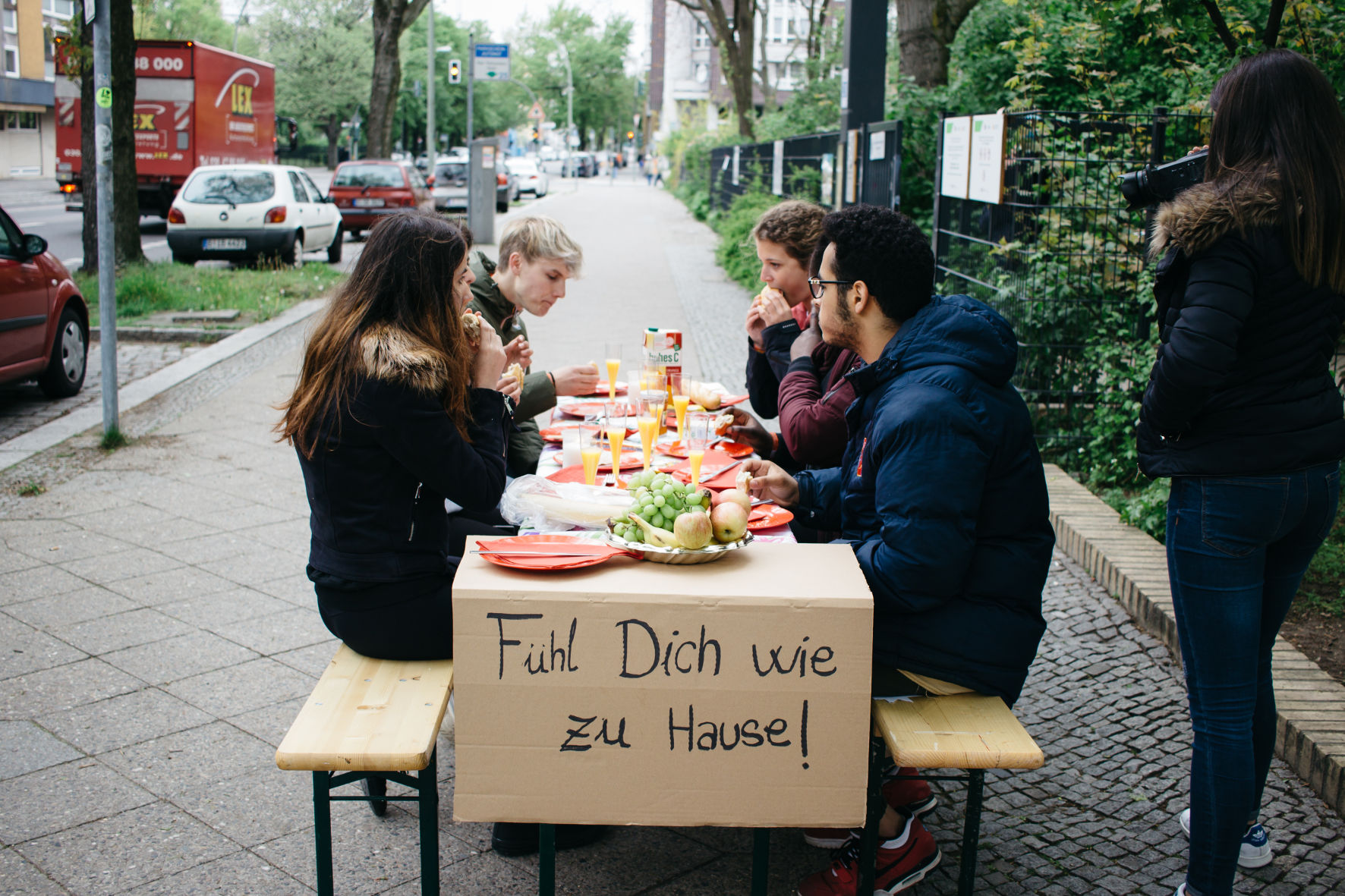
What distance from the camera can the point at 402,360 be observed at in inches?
109

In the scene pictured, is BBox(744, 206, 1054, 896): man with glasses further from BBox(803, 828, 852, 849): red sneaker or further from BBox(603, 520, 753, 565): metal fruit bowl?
BBox(603, 520, 753, 565): metal fruit bowl

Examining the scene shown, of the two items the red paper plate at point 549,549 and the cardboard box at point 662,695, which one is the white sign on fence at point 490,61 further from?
the cardboard box at point 662,695

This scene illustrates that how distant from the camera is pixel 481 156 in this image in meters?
21.5

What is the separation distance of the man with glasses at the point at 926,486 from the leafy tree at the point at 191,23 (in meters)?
53.3

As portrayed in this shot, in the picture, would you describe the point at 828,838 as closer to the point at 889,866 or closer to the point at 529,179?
the point at 889,866

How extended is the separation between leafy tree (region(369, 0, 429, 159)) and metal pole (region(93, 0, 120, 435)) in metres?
20.1

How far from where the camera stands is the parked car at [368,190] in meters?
22.7

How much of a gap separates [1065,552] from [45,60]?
191ft

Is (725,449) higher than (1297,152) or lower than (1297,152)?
lower

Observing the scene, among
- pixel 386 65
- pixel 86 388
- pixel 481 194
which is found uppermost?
pixel 386 65

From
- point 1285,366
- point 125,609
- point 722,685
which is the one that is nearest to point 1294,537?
point 1285,366

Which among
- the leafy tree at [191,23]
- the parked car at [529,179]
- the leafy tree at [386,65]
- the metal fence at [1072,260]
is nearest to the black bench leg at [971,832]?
the metal fence at [1072,260]

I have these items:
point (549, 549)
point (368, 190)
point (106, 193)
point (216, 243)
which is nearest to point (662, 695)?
point (549, 549)

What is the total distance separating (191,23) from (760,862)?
7093cm
